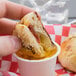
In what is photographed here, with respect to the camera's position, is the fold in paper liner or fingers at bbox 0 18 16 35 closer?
the fold in paper liner

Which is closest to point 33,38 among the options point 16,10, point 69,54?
point 16,10

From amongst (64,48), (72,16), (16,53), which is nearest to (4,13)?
(16,53)

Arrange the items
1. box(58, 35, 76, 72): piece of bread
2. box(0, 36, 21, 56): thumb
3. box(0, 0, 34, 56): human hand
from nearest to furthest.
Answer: box(0, 36, 21, 56): thumb, box(0, 0, 34, 56): human hand, box(58, 35, 76, 72): piece of bread

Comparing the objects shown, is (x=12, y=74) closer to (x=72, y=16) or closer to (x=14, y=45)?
(x=14, y=45)

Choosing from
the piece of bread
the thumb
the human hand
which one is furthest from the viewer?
the piece of bread

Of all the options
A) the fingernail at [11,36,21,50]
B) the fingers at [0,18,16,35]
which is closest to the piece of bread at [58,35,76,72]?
the fingers at [0,18,16,35]

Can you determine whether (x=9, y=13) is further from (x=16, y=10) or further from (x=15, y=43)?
(x=15, y=43)

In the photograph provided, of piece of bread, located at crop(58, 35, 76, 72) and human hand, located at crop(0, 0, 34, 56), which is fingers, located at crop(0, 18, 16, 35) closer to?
human hand, located at crop(0, 0, 34, 56)
